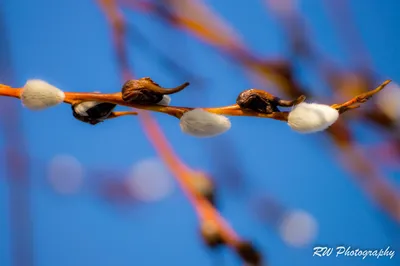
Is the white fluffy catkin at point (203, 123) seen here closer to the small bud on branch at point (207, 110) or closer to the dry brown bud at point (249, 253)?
the small bud on branch at point (207, 110)

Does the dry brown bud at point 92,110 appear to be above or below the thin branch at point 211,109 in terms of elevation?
above

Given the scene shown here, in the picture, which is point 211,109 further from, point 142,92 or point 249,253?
point 249,253

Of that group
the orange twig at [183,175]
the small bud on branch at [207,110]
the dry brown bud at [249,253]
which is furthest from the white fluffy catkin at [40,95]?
the dry brown bud at [249,253]

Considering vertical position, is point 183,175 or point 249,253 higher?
point 183,175

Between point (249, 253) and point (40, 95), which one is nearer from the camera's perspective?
point (40, 95)

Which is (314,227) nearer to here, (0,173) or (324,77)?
(324,77)

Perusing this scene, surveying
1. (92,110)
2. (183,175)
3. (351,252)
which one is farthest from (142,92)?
(351,252)
